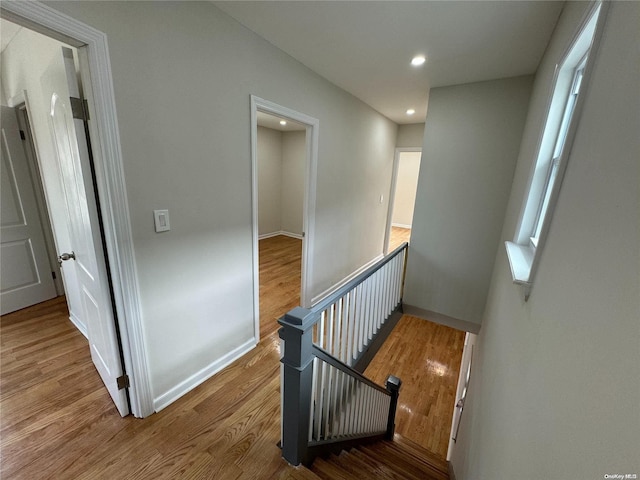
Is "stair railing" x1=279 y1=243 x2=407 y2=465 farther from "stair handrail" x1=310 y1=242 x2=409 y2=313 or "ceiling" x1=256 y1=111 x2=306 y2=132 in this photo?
"ceiling" x1=256 y1=111 x2=306 y2=132

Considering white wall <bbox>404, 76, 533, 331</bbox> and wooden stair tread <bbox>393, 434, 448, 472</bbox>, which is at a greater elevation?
white wall <bbox>404, 76, 533, 331</bbox>

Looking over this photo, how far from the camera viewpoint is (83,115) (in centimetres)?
119

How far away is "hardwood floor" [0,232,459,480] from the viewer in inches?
51.5

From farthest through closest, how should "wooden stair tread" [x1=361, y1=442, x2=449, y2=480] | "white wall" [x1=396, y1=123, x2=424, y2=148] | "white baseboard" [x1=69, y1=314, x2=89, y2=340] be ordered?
"white wall" [x1=396, y1=123, x2=424, y2=148]
"white baseboard" [x1=69, y1=314, x2=89, y2=340]
"wooden stair tread" [x1=361, y1=442, x2=449, y2=480]

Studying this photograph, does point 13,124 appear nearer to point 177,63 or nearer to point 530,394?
point 177,63

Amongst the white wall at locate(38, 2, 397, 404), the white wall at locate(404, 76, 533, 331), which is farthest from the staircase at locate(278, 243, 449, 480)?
the white wall at locate(38, 2, 397, 404)

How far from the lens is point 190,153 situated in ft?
5.00

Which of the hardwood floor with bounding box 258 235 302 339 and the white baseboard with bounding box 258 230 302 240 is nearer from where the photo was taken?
the hardwood floor with bounding box 258 235 302 339

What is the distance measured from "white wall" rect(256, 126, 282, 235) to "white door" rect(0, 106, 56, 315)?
3.49 metres

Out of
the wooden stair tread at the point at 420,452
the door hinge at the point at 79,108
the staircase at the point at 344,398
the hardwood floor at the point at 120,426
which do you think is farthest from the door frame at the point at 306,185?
the wooden stair tread at the point at 420,452

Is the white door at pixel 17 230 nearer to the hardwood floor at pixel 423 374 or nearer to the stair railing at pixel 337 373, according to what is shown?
the stair railing at pixel 337 373

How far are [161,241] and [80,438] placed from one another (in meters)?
1.18

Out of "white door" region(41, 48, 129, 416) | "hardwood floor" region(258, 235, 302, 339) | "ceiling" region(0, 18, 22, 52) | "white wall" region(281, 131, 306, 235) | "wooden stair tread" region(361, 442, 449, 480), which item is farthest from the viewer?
"white wall" region(281, 131, 306, 235)

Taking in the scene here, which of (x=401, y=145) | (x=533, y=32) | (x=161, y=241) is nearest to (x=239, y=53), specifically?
(x=161, y=241)
